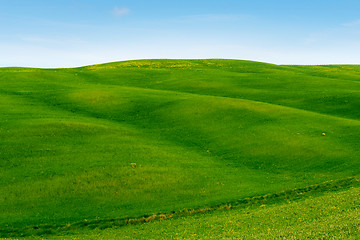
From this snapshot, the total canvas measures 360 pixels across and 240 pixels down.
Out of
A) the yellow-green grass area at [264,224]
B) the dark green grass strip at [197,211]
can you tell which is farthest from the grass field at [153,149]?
the yellow-green grass area at [264,224]

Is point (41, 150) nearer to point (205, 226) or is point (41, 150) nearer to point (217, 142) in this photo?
point (217, 142)

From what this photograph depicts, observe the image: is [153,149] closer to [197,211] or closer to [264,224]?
[197,211]

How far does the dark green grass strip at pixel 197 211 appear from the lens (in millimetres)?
24906

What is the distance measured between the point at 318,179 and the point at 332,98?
34.7 metres

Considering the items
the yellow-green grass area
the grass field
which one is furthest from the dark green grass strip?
the yellow-green grass area

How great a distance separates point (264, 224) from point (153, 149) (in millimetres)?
20917

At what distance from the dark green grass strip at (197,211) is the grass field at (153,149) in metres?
0.49

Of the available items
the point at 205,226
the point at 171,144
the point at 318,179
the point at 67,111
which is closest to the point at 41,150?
the point at 171,144

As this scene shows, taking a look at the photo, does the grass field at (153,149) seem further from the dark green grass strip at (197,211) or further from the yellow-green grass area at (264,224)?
the yellow-green grass area at (264,224)

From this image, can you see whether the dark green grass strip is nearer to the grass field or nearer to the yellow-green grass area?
the grass field

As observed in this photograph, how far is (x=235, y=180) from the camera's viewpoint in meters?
32.9

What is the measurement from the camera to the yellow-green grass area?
53.1 feet

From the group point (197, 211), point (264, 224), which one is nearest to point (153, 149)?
point (197, 211)

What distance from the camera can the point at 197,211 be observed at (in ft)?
87.7
